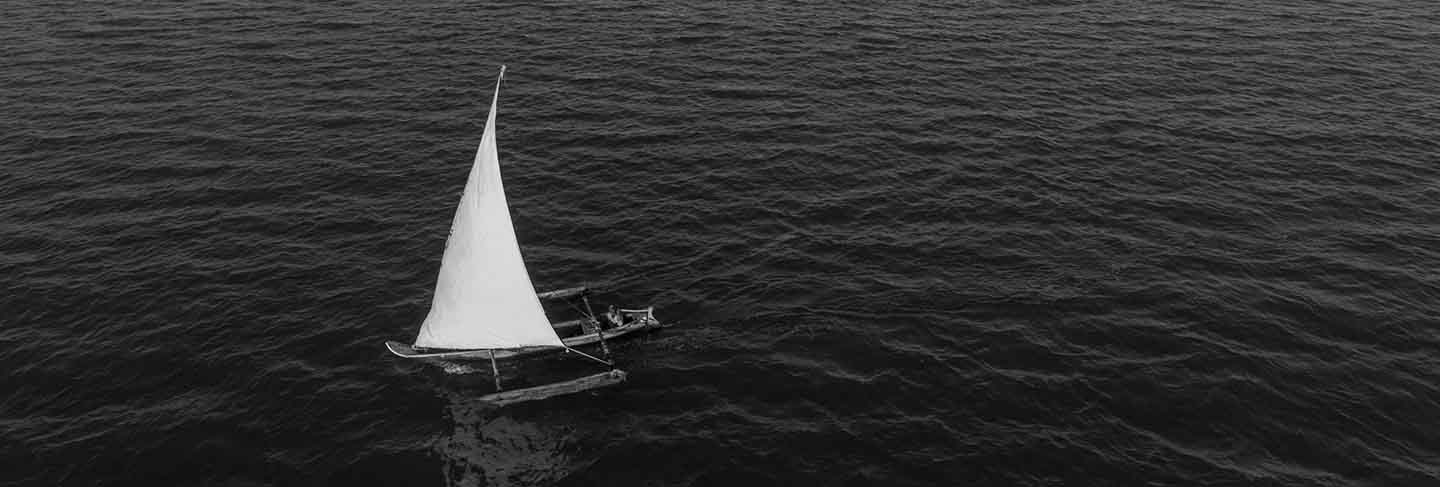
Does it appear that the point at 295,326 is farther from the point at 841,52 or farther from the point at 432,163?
the point at 841,52

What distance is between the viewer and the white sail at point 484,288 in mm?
41188

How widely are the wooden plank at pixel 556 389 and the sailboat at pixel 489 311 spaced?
0.04 m

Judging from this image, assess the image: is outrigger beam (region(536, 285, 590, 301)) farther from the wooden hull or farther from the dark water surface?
the wooden hull

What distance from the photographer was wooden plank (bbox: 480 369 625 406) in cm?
4334

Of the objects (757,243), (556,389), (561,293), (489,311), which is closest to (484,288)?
(489,311)

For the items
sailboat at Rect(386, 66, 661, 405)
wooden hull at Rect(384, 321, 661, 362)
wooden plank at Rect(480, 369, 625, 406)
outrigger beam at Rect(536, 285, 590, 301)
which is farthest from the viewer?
outrigger beam at Rect(536, 285, 590, 301)

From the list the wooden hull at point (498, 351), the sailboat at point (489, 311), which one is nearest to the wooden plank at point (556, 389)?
the sailboat at point (489, 311)

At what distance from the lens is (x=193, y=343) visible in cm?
4706

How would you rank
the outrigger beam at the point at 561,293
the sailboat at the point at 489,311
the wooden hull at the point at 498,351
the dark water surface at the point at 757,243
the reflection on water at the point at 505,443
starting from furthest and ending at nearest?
1. the outrigger beam at the point at 561,293
2. the wooden hull at the point at 498,351
3. the sailboat at the point at 489,311
4. the dark water surface at the point at 757,243
5. the reflection on water at the point at 505,443

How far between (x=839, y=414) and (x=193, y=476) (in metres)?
26.8

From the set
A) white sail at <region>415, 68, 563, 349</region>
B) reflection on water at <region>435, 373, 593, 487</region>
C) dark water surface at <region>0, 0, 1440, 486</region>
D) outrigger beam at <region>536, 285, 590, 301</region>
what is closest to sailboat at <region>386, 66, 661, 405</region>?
white sail at <region>415, 68, 563, 349</region>

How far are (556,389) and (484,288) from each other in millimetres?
5585

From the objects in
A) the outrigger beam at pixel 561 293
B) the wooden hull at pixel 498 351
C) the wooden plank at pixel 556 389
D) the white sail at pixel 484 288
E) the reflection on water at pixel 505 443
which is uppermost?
the white sail at pixel 484 288

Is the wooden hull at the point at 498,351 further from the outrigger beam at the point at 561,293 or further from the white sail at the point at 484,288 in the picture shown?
the outrigger beam at the point at 561,293
